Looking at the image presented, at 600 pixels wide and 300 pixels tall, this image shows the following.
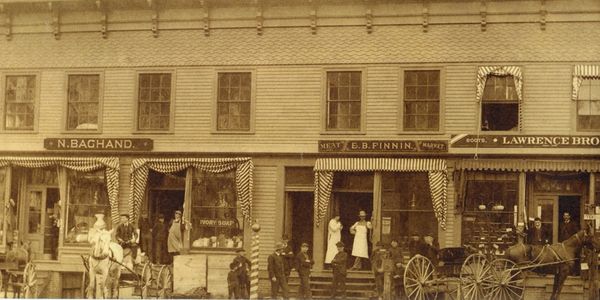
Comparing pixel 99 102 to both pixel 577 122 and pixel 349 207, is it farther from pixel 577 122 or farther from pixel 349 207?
pixel 577 122

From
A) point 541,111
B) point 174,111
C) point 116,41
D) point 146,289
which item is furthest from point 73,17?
point 541,111

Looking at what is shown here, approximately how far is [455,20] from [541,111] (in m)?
3.17

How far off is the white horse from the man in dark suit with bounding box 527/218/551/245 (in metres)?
9.69

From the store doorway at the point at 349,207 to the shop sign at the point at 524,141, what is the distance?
2.77 m

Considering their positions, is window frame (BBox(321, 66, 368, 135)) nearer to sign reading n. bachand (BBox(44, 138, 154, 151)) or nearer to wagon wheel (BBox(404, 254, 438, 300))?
wagon wheel (BBox(404, 254, 438, 300))

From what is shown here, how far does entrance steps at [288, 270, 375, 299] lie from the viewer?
17797mm

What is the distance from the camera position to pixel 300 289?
1795 cm

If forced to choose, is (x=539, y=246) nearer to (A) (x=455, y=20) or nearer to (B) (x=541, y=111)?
(B) (x=541, y=111)

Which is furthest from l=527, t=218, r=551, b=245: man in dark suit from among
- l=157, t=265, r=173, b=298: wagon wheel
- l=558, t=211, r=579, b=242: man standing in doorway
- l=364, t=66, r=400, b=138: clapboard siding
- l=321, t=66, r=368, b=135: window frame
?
l=157, t=265, r=173, b=298: wagon wheel

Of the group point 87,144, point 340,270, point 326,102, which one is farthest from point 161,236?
point 326,102

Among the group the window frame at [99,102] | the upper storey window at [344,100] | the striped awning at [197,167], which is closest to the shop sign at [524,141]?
the upper storey window at [344,100]

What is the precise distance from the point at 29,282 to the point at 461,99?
11.4 metres

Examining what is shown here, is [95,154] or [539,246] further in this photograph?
[95,154]

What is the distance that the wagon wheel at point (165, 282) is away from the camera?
57.6 ft
